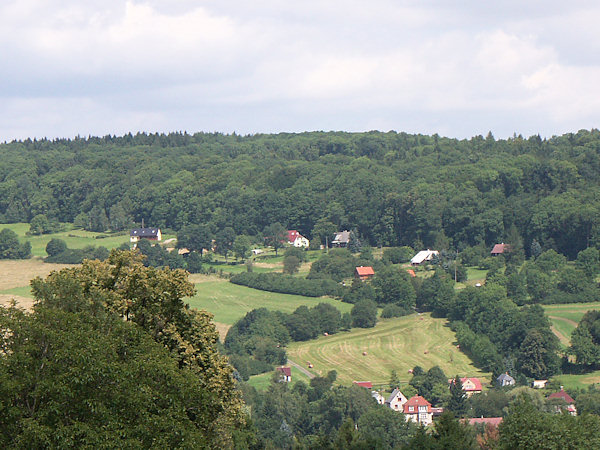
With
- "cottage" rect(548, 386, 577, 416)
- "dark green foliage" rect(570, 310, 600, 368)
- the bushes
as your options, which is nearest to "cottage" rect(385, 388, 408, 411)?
"cottage" rect(548, 386, 577, 416)

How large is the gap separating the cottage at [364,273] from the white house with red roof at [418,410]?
51765 millimetres

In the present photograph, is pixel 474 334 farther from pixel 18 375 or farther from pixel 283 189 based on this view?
pixel 283 189

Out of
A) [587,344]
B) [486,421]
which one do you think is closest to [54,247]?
[587,344]

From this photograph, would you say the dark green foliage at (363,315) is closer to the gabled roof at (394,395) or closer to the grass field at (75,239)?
the gabled roof at (394,395)

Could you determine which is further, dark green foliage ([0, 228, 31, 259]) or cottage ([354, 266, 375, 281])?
dark green foliage ([0, 228, 31, 259])

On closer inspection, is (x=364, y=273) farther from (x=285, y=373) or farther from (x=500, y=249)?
(x=285, y=373)

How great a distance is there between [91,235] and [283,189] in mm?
40907

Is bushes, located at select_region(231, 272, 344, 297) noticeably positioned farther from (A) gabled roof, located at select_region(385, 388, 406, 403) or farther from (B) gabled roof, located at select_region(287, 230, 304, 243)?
(A) gabled roof, located at select_region(385, 388, 406, 403)

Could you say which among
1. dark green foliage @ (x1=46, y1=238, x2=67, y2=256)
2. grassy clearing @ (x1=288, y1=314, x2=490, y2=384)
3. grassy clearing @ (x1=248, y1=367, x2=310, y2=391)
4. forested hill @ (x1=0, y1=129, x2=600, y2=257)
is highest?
forested hill @ (x1=0, y1=129, x2=600, y2=257)

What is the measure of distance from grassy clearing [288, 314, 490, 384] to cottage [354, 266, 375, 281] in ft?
72.5

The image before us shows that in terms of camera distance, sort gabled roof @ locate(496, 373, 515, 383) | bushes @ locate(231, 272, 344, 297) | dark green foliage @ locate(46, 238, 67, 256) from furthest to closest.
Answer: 1. dark green foliage @ locate(46, 238, 67, 256)
2. bushes @ locate(231, 272, 344, 297)
3. gabled roof @ locate(496, 373, 515, 383)

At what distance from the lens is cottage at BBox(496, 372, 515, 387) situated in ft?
287

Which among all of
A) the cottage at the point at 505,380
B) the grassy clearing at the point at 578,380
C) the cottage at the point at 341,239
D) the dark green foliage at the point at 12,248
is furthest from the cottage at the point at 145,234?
the grassy clearing at the point at 578,380

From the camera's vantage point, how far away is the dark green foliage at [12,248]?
15288 cm
